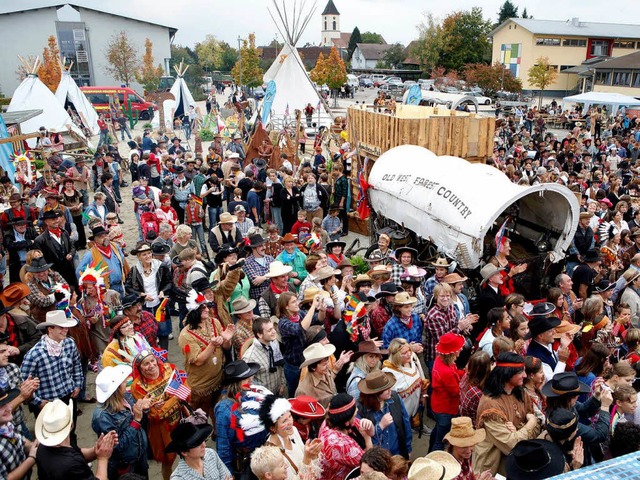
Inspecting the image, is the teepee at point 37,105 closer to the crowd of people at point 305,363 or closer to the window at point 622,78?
the crowd of people at point 305,363

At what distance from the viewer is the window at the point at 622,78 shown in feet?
140

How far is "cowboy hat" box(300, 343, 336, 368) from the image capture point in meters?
4.89

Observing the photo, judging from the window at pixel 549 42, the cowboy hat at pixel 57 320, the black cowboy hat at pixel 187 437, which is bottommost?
the black cowboy hat at pixel 187 437

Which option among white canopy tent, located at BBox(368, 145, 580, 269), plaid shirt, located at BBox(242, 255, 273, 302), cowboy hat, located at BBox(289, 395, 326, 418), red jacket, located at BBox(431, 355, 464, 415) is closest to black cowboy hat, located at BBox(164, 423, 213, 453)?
cowboy hat, located at BBox(289, 395, 326, 418)

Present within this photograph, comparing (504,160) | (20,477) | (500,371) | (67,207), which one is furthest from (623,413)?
(504,160)

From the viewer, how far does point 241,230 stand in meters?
9.53

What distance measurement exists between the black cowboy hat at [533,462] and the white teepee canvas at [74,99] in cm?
2827

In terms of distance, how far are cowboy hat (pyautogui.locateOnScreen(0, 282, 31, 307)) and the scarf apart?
43.8 inches

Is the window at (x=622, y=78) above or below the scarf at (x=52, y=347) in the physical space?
above

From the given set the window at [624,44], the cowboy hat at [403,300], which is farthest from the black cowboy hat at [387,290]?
the window at [624,44]

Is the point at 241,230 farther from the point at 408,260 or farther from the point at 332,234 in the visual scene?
the point at 408,260

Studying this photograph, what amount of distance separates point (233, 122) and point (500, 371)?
25.3m

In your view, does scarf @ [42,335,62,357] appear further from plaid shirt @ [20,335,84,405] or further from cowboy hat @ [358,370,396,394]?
cowboy hat @ [358,370,396,394]

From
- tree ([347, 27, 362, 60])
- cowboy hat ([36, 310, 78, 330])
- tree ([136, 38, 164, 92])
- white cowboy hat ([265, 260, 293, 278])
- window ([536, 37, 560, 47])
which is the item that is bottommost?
white cowboy hat ([265, 260, 293, 278])
